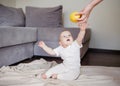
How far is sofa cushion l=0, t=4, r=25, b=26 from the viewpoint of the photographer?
8.50 feet

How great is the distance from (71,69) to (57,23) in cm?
163

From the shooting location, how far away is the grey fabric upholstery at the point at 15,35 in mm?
1538

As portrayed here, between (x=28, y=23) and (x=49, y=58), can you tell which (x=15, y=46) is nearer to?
(x=49, y=58)

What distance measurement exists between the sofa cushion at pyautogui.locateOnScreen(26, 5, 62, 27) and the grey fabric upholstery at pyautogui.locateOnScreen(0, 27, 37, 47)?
1.71ft

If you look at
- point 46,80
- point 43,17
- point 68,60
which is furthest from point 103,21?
point 46,80

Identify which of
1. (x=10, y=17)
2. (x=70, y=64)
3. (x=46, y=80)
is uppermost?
(x=10, y=17)

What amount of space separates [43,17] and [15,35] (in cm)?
108

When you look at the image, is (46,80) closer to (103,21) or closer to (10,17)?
(10,17)

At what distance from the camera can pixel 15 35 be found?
1731 millimetres

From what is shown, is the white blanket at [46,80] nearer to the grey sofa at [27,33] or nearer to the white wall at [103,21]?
the grey sofa at [27,33]

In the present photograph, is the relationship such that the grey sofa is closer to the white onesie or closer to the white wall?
the white wall

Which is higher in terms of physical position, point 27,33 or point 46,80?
point 27,33

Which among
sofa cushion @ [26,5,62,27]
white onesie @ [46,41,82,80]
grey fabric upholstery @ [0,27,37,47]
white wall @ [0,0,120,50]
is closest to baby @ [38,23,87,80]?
white onesie @ [46,41,82,80]

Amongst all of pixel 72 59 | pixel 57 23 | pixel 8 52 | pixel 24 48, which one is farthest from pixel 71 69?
pixel 57 23
